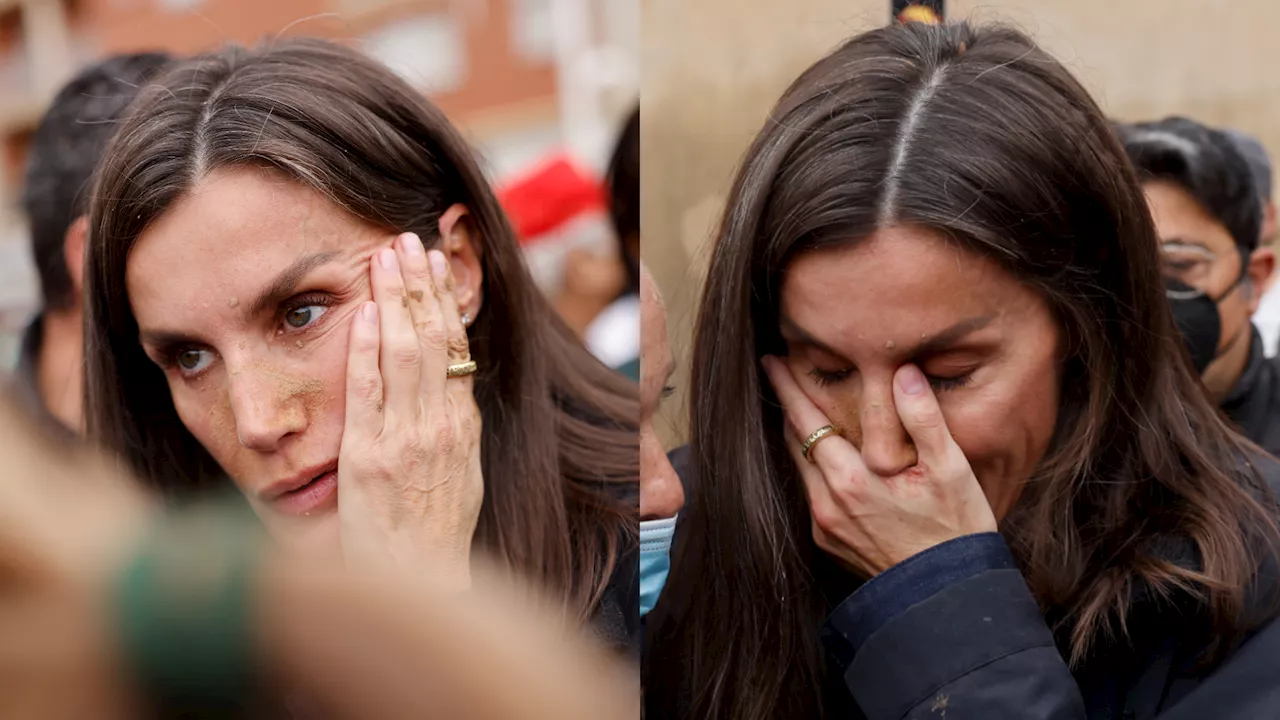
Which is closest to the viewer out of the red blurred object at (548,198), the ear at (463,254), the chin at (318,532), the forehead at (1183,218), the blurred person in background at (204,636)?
the blurred person in background at (204,636)

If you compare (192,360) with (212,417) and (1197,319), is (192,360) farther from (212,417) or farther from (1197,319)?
(1197,319)

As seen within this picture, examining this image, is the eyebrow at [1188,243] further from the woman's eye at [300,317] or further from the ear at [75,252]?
the ear at [75,252]

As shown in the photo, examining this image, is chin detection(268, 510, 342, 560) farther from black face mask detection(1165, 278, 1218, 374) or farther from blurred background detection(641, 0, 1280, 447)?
black face mask detection(1165, 278, 1218, 374)

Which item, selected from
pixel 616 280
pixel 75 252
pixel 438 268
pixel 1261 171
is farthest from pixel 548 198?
pixel 438 268

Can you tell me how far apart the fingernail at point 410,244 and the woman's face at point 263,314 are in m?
0.04

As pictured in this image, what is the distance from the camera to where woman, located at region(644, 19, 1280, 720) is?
1.02m

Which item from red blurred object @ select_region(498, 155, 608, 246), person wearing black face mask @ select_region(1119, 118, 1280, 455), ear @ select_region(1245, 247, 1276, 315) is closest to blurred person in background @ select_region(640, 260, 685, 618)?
person wearing black face mask @ select_region(1119, 118, 1280, 455)

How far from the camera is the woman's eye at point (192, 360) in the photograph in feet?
3.51

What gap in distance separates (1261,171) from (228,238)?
4.07ft

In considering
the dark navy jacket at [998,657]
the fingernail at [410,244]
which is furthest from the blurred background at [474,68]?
the dark navy jacket at [998,657]

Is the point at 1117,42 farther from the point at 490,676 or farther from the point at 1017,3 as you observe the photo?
the point at 490,676

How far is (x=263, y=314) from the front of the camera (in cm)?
104

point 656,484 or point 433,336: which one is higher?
point 433,336

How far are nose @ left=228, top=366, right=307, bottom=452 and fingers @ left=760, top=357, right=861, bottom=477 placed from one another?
1.31ft
